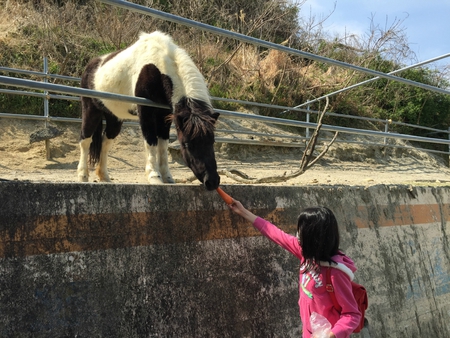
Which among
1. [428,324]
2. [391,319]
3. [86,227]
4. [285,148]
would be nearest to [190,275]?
[86,227]

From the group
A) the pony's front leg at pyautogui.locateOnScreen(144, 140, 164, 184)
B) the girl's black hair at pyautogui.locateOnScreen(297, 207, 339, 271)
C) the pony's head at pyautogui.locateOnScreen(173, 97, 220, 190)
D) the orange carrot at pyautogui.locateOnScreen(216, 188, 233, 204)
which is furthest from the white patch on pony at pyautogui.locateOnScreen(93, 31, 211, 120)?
the girl's black hair at pyautogui.locateOnScreen(297, 207, 339, 271)

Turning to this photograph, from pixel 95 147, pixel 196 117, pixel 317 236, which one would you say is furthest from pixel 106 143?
pixel 317 236

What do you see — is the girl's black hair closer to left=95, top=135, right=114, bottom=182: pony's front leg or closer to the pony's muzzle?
the pony's muzzle

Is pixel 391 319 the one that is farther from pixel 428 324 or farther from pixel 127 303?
pixel 127 303

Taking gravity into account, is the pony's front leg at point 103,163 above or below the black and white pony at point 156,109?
below

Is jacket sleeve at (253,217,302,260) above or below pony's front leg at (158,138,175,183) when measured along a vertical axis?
below

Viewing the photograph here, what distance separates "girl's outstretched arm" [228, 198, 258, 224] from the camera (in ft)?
8.78

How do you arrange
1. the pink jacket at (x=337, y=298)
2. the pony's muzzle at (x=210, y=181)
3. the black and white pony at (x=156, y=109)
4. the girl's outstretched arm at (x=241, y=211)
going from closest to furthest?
the pink jacket at (x=337, y=298) < the girl's outstretched arm at (x=241, y=211) < the pony's muzzle at (x=210, y=181) < the black and white pony at (x=156, y=109)

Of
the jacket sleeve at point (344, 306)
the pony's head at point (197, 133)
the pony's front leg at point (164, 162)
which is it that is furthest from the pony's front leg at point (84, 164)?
the jacket sleeve at point (344, 306)

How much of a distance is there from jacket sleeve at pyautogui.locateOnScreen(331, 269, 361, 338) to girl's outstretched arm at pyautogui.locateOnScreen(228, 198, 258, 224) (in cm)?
67

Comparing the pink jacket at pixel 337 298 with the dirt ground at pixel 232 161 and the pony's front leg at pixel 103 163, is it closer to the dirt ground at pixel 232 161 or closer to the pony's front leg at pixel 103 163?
the dirt ground at pixel 232 161

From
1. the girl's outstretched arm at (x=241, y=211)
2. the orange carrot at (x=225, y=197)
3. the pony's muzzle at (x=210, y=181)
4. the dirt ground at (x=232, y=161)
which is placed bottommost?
the dirt ground at (x=232, y=161)

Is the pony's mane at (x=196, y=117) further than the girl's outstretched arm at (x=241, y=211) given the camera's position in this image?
Yes

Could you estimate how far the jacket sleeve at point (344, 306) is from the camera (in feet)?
6.85
